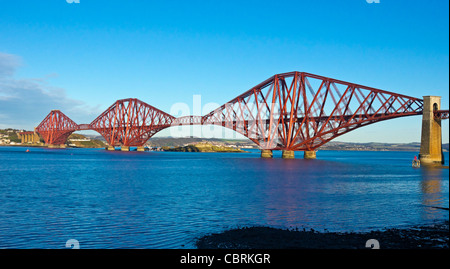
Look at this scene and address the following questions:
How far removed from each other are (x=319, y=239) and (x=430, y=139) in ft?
197

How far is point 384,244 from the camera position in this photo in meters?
14.0

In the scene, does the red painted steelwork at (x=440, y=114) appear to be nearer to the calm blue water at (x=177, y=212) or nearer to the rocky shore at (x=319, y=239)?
the calm blue water at (x=177, y=212)

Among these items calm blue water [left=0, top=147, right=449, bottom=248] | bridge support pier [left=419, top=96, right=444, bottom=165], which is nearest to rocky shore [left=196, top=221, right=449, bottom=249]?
calm blue water [left=0, top=147, right=449, bottom=248]

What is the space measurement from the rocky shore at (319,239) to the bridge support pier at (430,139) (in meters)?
55.8

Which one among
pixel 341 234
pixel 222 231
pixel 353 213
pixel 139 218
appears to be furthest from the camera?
pixel 353 213

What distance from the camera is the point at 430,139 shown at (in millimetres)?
66938

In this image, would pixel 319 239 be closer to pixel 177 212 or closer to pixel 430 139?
pixel 177 212

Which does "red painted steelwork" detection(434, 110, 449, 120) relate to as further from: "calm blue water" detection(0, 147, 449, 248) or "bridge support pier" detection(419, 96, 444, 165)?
"calm blue water" detection(0, 147, 449, 248)

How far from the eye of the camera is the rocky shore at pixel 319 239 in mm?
13942

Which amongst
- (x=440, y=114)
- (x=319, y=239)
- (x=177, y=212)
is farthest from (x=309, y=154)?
(x=319, y=239)
